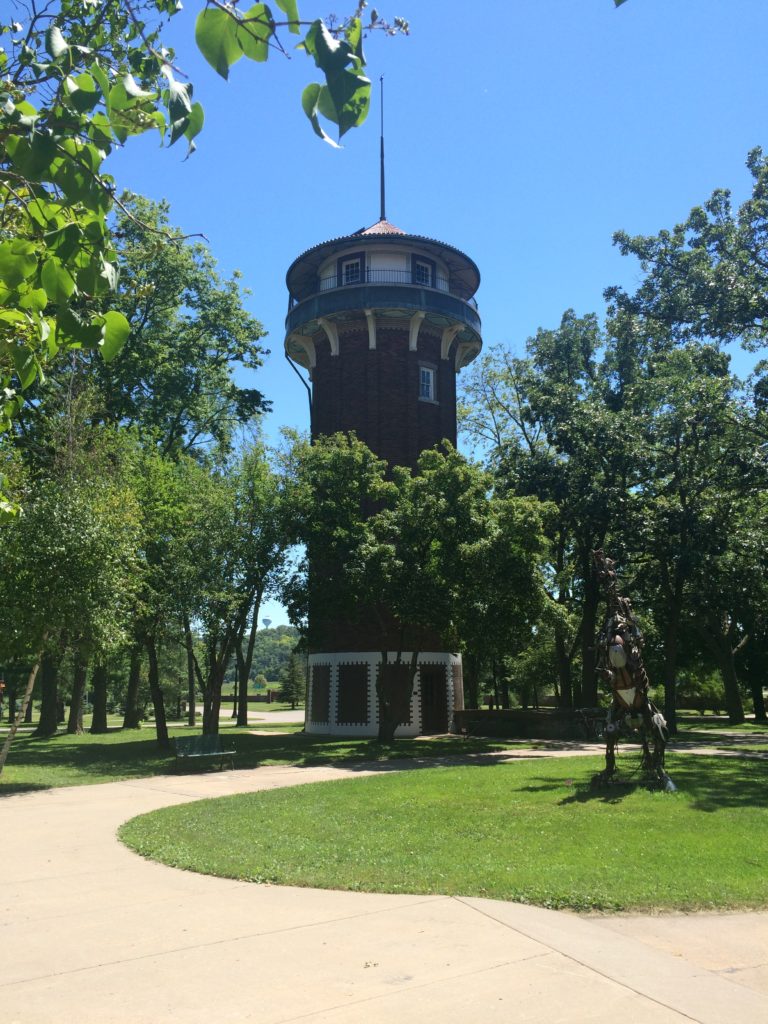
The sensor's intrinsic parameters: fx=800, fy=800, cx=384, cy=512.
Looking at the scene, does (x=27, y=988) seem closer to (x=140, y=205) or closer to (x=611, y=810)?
(x=611, y=810)

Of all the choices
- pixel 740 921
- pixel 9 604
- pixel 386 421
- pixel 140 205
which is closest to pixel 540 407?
pixel 386 421

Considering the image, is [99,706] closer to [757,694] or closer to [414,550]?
[414,550]

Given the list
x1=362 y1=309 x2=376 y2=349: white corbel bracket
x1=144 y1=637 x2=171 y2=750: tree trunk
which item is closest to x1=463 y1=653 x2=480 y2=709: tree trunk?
x1=362 y1=309 x2=376 y2=349: white corbel bracket

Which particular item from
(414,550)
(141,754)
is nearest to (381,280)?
(414,550)

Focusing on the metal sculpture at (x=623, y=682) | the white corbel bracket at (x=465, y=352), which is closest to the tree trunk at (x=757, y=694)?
the white corbel bracket at (x=465, y=352)

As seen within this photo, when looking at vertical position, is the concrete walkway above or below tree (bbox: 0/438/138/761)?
below

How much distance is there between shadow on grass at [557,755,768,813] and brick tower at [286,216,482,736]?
58.2ft

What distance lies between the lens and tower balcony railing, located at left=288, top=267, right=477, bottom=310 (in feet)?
120

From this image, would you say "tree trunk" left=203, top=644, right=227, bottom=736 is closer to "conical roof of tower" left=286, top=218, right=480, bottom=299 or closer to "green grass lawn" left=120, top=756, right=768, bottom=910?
"green grass lawn" left=120, top=756, right=768, bottom=910

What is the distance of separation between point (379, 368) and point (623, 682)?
25.0m

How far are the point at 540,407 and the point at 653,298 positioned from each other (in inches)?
316

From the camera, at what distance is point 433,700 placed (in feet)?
116

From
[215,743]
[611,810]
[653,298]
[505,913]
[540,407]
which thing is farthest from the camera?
[540,407]

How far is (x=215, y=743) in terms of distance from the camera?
22.0 m
